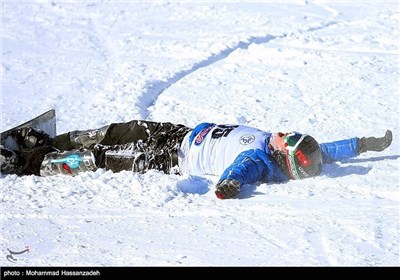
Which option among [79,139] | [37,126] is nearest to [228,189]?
[79,139]

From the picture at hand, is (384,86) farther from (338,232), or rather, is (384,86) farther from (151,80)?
(338,232)

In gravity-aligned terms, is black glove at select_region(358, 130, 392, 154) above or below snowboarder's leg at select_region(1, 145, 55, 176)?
above

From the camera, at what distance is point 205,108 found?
27.0 feet

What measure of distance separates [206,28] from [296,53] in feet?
7.62

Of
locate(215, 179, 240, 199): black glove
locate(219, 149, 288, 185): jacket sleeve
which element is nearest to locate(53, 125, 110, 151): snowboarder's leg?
locate(219, 149, 288, 185): jacket sleeve

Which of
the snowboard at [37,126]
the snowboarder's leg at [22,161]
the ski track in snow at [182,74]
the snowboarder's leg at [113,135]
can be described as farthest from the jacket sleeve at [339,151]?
the ski track in snow at [182,74]

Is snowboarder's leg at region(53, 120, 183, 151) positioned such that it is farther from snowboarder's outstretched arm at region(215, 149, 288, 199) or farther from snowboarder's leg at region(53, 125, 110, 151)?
snowboarder's outstretched arm at region(215, 149, 288, 199)

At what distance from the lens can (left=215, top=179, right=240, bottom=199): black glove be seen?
205 inches

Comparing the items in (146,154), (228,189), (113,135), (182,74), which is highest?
(182,74)

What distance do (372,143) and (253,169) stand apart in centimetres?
112

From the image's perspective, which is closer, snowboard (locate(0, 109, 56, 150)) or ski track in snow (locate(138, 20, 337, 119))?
snowboard (locate(0, 109, 56, 150))

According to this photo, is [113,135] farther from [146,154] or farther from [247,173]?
[247,173]

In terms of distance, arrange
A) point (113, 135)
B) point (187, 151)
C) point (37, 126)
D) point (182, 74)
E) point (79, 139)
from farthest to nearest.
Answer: point (182, 74) → point (37, 126) → point (79, 139) → point (113, 135) → point (187, 151)

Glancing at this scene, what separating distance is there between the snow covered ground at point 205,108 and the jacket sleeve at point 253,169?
11 cm
